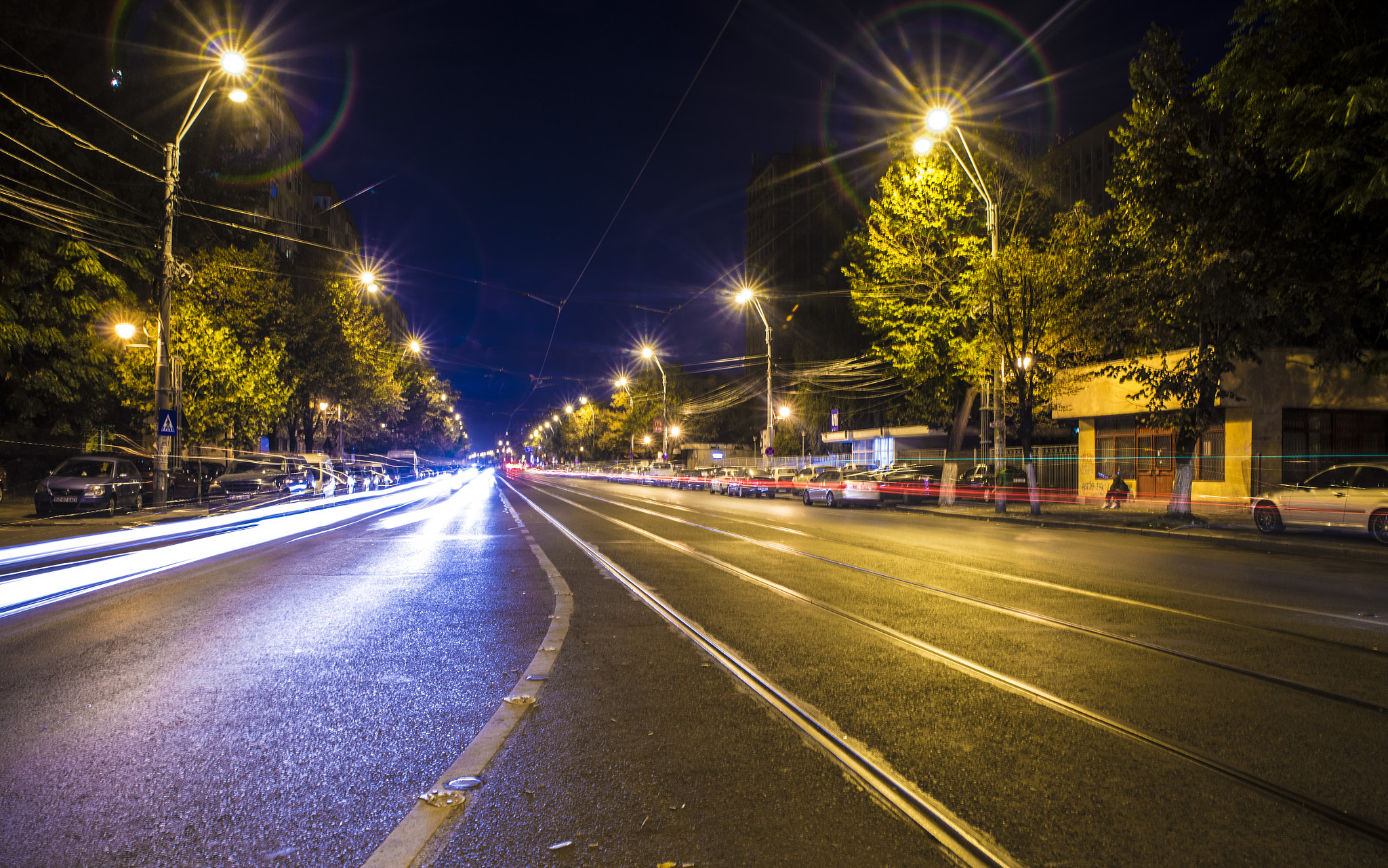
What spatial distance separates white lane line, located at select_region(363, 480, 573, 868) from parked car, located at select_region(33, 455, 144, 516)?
69.0 ft

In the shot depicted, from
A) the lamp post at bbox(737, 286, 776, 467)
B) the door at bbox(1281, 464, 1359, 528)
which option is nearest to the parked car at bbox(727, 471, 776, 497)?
the lamp post at bbox(737, 286, 776, 467)

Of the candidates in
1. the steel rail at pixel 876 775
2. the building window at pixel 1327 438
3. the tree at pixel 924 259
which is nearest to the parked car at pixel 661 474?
the tree at pixel 924 259

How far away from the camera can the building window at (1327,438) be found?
78.0 feet

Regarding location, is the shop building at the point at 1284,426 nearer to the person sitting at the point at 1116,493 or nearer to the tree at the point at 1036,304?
the person sitting at the point at 1116,493

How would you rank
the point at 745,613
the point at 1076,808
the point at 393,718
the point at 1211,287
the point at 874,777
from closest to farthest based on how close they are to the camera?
the point at 1076,808, the point at 874,777, the point at 393,718, the point at 745,613, the point at 1211,287

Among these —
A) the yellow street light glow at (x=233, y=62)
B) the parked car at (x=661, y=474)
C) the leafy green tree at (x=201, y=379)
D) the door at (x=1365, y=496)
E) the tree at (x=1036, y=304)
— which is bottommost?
the parked car at (x=661, y=474)

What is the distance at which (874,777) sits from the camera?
358 centimetres

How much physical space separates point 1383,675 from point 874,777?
4.40 meters

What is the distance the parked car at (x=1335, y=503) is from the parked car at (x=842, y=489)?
44.3ft

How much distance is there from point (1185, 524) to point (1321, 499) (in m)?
3.31

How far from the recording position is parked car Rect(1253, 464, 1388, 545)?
47.5 feet

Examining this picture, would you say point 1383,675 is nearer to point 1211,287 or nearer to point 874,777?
point 874,777

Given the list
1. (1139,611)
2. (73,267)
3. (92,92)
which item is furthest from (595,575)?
(92,92)

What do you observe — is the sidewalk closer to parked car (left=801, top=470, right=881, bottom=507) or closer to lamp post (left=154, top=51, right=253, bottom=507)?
parked car (left=801, top=470, right=881, bottom=507)
